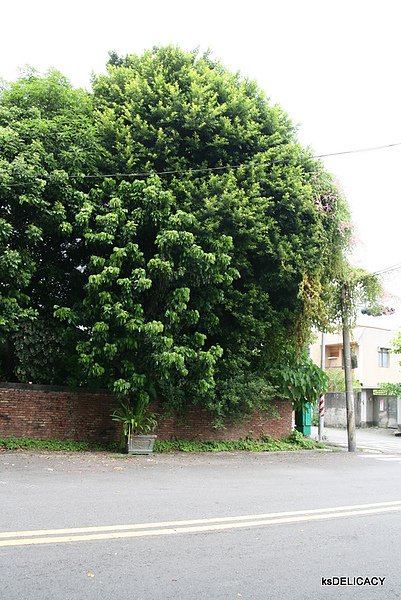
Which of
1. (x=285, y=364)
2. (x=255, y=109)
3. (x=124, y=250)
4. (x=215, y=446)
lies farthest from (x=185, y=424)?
(x=255, y=109)

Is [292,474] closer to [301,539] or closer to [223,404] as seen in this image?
[223,404]

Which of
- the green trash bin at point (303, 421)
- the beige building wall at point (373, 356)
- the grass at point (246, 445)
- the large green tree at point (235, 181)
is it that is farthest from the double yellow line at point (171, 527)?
the beige building wall at point (373, 356)

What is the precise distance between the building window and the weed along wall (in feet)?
91.8

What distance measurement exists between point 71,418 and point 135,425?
1736 mm

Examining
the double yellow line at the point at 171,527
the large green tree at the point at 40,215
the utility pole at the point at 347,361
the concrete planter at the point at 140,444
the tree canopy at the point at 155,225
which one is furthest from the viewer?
the utility pole at the point at 347,361

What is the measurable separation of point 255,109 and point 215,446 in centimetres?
947

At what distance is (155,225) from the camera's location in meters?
13.0

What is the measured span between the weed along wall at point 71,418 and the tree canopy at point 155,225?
51 centimetres

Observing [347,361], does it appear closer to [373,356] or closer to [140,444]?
[140,444]

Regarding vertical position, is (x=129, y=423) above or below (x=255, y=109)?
below

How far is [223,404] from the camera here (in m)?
15.5

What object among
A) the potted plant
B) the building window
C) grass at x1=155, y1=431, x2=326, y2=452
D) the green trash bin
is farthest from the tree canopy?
the building window

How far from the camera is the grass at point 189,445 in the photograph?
12883 millimetres

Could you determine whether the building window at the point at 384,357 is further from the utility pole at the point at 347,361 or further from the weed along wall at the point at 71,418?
the weed along wall at the point at 71,418
